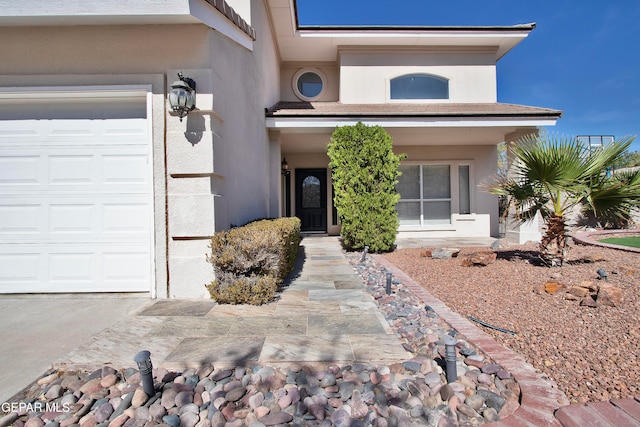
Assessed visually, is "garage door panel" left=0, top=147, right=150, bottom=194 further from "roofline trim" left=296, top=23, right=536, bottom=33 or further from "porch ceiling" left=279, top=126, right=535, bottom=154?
"roofline trim" left=296, top=23, right=536, bottom=33

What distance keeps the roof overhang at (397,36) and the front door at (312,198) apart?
4.31 meters

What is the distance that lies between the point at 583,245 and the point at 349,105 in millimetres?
7556

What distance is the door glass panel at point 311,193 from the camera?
11.4m

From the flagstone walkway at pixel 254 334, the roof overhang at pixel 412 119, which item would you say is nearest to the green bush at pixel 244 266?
the flagstone walkway at pixel 254 334

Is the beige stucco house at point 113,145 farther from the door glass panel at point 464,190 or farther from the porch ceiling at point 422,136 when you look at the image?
the door glass panel at point 464,190

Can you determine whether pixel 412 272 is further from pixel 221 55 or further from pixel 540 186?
pixel 221 55

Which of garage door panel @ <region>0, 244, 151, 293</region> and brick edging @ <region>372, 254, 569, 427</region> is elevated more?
garage door panel @ <region>0, 244, 151, 293</region>

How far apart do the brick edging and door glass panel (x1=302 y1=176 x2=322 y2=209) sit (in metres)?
8.63

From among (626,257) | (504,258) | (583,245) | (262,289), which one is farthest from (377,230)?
(583,245)

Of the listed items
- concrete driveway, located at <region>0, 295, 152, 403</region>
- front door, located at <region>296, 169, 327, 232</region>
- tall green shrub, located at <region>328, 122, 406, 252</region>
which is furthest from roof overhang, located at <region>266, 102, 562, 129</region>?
concrete driveway, located at <region>0, 295, 152, 403</region>

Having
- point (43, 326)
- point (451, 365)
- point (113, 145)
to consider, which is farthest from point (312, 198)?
point (451, 365)

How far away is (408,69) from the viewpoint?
32.5ft

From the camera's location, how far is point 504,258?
6246 millimetres

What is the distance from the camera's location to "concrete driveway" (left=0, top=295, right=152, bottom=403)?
2.30m
